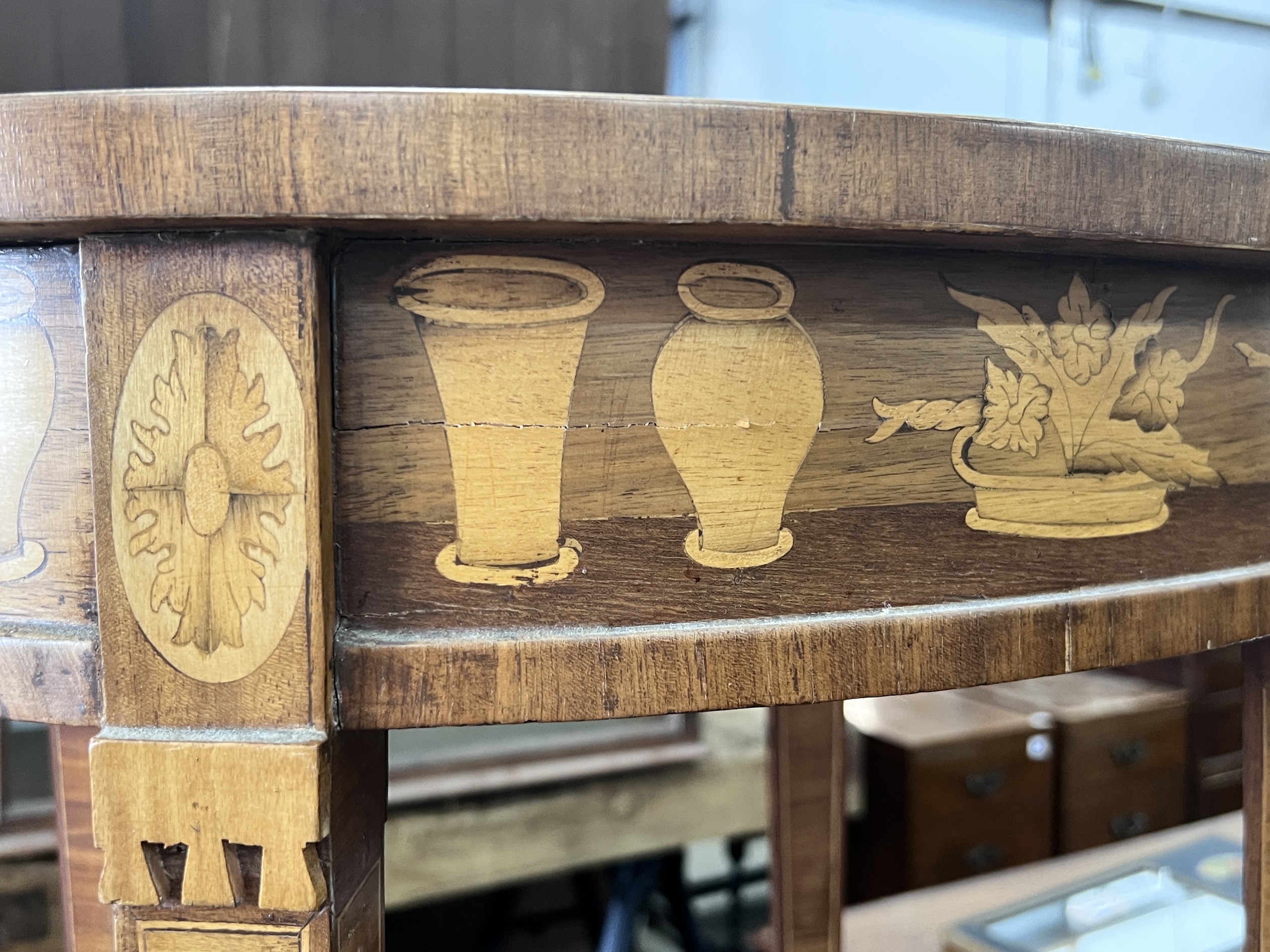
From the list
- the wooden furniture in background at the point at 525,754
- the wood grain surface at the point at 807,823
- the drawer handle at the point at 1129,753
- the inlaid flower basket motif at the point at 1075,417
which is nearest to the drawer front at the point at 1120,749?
the drawer handle at the point at 1129,753

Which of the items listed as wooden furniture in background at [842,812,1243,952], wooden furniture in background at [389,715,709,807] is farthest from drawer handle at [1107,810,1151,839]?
wooden furniture in background at [389,715,709,807]

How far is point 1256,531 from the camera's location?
0.33 meters

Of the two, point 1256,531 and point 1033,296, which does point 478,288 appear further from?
point 1256,531

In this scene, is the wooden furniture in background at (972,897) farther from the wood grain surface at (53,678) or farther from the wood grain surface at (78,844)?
the wood grain surface at (53,678)

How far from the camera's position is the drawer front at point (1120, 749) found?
1.38 metres

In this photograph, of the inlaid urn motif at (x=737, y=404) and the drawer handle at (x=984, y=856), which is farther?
the drawer handle at (x=984, y=856)

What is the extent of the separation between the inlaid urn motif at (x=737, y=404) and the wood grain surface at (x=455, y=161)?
0.02 m

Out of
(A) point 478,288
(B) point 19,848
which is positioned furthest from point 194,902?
(B) point 19,848

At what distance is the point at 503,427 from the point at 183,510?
3.3 inches

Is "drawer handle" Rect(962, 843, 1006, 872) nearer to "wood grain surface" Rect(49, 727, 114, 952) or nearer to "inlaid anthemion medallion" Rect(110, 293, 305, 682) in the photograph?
"wood grain surface" Rect(49, 727, 114, 952)

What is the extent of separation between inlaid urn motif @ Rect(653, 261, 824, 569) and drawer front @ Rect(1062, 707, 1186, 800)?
133cm

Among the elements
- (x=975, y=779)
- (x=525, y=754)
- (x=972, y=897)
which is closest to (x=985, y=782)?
(x=975, y=779)

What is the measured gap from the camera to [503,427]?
24 cm

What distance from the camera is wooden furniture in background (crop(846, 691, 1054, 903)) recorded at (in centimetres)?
130
